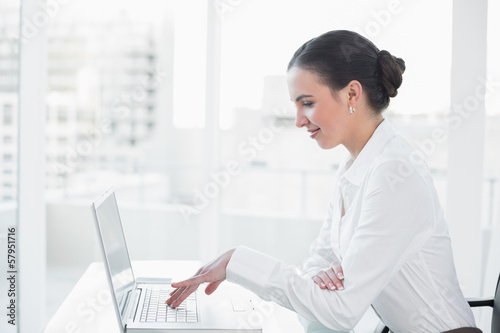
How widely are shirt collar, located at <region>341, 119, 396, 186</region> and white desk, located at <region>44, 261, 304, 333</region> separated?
0.41 m

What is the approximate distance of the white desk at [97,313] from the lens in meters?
1.15

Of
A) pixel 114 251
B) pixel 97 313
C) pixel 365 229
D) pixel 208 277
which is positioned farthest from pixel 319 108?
pixel 97 313

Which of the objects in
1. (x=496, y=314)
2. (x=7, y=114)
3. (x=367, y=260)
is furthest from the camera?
(x=7, y=114)

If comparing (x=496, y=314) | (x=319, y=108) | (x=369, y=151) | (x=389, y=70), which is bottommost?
(x=496, y=314)

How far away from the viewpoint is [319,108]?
1244 millimetres

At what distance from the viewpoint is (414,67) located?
2586 mm

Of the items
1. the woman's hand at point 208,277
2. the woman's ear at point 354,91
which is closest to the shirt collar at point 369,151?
the woman's ear at point 354,91

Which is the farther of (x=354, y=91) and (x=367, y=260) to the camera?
(x=354, y=91)

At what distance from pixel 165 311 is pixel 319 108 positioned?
636mm

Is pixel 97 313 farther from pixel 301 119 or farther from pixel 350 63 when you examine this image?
pixel 350 63

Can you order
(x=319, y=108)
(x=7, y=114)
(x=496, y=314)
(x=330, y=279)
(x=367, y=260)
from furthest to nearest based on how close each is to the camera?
(x=7, y=114) → (x=496, y=314) → (x=319, y=108) → (x=330, y=279) → (x=367, y=260)

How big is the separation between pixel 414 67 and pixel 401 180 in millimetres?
1694

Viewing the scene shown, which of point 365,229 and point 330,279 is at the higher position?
point 365,229

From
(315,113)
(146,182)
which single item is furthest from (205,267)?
(146,182)
